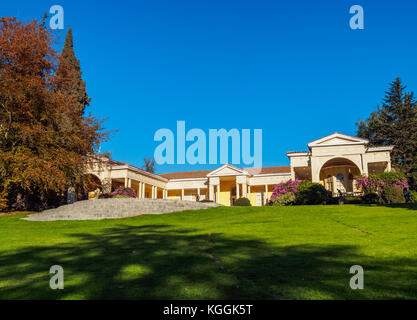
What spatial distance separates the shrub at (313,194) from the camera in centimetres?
2773

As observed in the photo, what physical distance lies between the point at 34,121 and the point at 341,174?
1171 inches

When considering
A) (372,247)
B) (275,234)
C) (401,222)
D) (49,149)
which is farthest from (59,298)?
(49,149)

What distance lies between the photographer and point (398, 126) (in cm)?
4916

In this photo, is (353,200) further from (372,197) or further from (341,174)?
(341,174)

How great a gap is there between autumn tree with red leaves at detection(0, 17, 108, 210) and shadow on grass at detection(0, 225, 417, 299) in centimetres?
1431

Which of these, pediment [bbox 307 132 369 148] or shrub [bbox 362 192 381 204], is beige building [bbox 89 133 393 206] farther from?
shrub [bbox 362 192 381 204]

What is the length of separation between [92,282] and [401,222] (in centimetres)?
1164

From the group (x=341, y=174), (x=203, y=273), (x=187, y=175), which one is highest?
(x=187, y=175)

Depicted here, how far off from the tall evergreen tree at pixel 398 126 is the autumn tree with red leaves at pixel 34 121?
133ft

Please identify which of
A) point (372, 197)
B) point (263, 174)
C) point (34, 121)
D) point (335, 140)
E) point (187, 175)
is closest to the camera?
point (34, 121)

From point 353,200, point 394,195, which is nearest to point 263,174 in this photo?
point 353,200

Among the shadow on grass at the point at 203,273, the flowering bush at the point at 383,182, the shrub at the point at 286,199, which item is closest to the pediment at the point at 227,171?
the shrub at the point at 286,199

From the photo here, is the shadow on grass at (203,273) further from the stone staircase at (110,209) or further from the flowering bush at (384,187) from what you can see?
the flowering bush at (384,187)
